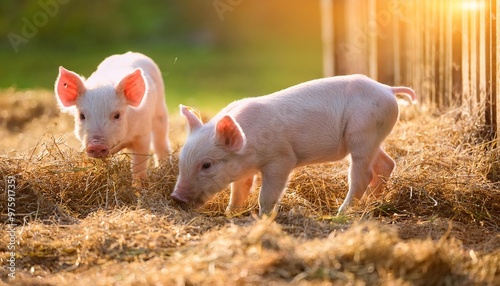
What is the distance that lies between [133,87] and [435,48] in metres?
3.31

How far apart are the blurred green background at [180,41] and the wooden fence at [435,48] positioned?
9.92 feet

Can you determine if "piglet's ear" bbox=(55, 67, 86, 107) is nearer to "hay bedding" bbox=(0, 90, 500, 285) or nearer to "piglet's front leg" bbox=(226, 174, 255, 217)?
"hay bedding" bbox=(0, 90, 500, 285)

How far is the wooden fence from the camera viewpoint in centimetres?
637

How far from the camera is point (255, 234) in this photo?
3910 millimetres

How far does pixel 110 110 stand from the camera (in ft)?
19.9

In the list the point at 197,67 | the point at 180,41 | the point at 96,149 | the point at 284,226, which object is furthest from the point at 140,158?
the point at 180,41

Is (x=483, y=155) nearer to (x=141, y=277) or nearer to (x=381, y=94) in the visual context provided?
(x=381, y=94)

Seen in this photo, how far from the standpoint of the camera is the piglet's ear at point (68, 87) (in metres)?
6.07

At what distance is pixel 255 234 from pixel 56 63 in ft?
51.3

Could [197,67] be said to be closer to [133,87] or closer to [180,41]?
[180,41]

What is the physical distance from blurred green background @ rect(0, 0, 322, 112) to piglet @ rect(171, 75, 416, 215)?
7.89 m

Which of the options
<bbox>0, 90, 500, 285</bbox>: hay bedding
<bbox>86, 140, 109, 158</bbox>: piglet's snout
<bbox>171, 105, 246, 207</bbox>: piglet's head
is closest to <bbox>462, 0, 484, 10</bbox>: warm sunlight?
<bbox>0, 90, 500, 285</bbox>: hay bedding

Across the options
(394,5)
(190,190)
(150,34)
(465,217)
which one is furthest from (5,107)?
(150,34)

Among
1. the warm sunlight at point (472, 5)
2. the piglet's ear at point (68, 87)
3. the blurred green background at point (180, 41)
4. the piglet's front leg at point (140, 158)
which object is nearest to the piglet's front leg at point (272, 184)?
the piglet's front leg at point (140, 158)
